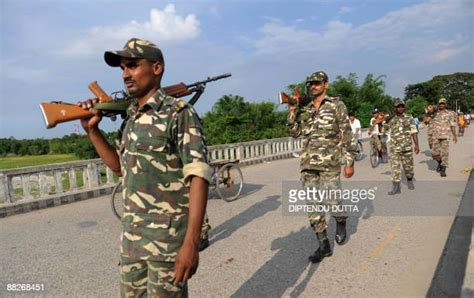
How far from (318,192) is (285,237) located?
41.3 inches

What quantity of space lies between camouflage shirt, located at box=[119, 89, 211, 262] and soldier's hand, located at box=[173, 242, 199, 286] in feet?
0.34

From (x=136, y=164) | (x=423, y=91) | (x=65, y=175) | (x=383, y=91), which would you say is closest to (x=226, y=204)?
(x=65, y=175)

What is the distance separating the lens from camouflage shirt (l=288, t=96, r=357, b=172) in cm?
432

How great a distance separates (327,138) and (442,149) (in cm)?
628

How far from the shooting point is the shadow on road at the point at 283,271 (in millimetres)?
3498

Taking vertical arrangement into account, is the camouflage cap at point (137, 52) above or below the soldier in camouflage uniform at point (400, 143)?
above

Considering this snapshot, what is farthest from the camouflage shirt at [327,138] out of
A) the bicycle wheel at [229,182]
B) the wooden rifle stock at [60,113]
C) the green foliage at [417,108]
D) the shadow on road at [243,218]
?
the green foliage at [417,108]

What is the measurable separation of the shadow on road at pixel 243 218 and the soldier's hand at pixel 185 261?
331 cm

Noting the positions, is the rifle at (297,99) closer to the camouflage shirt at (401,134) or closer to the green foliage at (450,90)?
the camouflage shirt at (401,134)

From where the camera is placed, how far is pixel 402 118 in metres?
7.79

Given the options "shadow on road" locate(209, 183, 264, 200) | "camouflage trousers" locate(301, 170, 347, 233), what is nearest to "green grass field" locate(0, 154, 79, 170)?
"shadow on road" locate(209, 183, 264, 200)

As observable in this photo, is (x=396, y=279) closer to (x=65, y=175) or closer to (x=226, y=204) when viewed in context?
(x=226, y=204)

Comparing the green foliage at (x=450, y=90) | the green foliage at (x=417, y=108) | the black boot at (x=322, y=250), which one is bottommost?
the black boot at (x=322, y=250)

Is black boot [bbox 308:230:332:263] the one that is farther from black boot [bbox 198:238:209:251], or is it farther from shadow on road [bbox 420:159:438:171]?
shadow on road [bbox 420:159:438:171]
